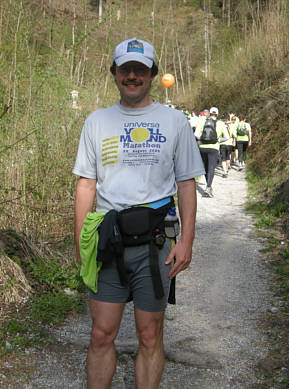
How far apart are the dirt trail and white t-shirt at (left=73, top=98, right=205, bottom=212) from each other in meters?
1.45

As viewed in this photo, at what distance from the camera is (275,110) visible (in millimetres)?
13945

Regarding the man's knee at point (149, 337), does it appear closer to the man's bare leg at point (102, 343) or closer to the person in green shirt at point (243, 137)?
the man's bare leg at point (102, 343)

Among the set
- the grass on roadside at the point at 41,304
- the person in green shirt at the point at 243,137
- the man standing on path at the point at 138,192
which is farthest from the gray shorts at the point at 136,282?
the person in green shirt at the point at 243,137

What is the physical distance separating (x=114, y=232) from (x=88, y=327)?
192 centimetres

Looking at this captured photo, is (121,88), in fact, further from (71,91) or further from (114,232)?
(71,91)

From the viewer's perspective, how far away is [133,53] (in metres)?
2.31

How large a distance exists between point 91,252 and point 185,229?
47 cm

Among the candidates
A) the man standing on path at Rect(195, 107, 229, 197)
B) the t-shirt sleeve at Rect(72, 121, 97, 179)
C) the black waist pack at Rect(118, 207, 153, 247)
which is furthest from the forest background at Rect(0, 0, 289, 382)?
the man standing on path at Rect(195, 107, 229, 197)

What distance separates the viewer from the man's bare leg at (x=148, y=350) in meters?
2.29

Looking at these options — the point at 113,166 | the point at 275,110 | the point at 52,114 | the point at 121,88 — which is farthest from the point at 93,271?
the point at 275,110

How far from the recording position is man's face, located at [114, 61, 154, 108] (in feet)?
7.71

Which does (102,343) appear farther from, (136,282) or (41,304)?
(41,304)

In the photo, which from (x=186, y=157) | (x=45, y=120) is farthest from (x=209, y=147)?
(x=186, y=157)

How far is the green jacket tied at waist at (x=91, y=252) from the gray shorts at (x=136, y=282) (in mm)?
39
